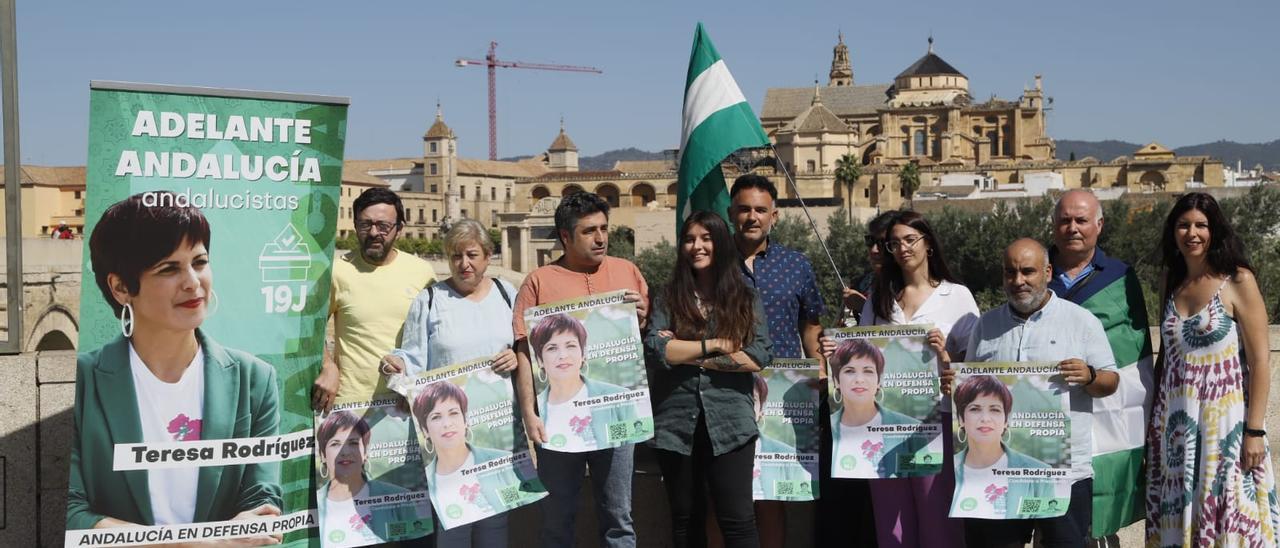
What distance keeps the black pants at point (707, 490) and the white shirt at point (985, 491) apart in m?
0.80

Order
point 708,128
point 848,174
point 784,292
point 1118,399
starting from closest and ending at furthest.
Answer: point 1118,399, point 784,292, point 708,128, point 848,174

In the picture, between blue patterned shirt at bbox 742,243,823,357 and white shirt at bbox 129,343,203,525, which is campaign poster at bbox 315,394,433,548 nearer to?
white shirt at bbox 129,343,203,525

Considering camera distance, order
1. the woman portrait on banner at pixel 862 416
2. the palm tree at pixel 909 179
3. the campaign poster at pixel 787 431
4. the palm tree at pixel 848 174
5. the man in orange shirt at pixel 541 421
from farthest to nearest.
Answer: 1. the palm tree at pixel 848 174
2. the palm tree at pixel 909 179
3. the campaign poster at pixel 787 431
4. the woman portrait on banner at pixel 862 416
5. the man in orange shirt at pixel 541 421

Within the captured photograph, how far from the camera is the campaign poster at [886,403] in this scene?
444 centimetres

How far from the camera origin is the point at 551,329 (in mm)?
4344

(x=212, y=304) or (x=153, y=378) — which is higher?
(x=212, y=304)

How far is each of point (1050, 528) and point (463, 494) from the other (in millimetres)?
2261

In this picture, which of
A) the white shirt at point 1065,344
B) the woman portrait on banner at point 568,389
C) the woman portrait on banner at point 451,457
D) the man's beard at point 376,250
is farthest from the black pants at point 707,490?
the man's beard at point 376,250

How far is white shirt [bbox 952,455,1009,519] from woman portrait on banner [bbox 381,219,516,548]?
1.80 m

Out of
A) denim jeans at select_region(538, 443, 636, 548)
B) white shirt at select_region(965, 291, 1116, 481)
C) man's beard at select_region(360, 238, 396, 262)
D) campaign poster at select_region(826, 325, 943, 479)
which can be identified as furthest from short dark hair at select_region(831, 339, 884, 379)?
man's beard at select_region(360, 238, 396, 262)

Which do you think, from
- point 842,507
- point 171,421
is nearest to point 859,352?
point 842,507

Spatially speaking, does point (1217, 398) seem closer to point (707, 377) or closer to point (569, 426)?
point (707, 377)

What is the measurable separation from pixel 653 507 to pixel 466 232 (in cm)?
164

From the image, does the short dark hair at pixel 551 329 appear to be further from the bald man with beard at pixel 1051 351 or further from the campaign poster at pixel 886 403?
the bald man with beard at pixel 1051 351
